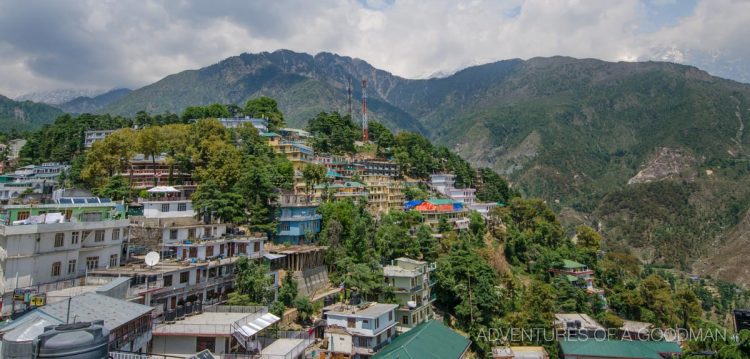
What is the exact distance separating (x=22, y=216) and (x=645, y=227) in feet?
478

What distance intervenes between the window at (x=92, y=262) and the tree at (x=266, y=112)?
50608 mm

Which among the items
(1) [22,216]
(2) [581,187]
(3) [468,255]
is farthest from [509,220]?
(2) [581,187]

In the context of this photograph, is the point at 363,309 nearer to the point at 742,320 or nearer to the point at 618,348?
the point at 618,348

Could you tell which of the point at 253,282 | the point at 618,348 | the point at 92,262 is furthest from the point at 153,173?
the point at 618,348

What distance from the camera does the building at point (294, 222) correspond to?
42.0m

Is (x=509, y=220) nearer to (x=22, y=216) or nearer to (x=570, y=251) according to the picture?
(x=570, y=251)

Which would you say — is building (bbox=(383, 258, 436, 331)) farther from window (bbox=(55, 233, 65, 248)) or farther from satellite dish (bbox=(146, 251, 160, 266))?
window (bbox=(55, 233, 65, 248))

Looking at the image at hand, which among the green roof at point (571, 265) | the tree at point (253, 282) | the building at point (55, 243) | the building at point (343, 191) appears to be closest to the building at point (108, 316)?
the building at point (55, 243)

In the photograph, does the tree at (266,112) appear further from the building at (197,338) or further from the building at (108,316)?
the building at (108,316)

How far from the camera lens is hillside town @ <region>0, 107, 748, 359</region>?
23344 mm

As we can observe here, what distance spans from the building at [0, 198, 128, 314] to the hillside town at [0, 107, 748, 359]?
0.08 metres

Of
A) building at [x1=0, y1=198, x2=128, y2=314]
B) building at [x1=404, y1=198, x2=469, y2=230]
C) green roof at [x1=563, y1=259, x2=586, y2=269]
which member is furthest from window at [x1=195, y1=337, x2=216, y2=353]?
green roof at [x1=563, y1=259, x2=586, y2=269]

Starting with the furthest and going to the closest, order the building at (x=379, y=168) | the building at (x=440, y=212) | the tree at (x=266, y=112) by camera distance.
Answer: the tree at (x=266, y=112) → the building at (x=379, y=168) → the building at (x=440, y=212)

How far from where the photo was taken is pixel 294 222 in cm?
4219
